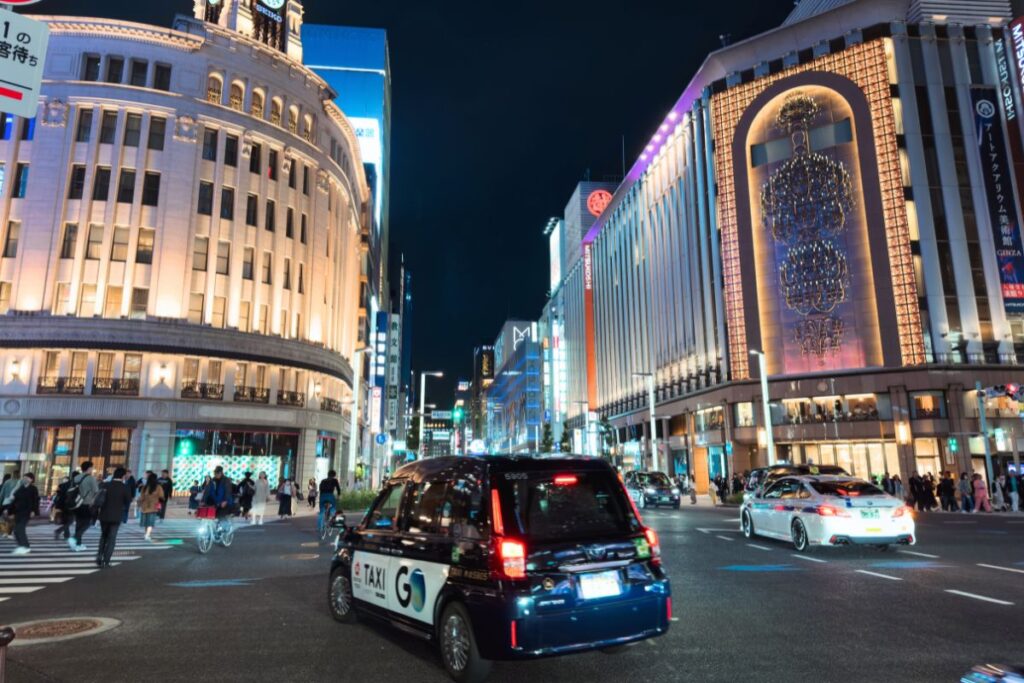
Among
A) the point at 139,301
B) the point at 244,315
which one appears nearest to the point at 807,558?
the point at 244,315

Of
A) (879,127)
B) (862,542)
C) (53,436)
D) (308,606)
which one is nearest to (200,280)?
(53,436)

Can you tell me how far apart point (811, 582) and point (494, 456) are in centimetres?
655

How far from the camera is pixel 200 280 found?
38.8 meters

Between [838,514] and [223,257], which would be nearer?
[838,514]

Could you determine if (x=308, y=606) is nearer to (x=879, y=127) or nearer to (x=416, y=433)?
(x=879, y=127)

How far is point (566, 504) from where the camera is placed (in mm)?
5816

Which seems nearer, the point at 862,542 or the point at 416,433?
the point at 862,542

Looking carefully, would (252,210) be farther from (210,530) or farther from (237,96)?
(210,530)

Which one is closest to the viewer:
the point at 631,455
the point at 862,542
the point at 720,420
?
the point at 862,542

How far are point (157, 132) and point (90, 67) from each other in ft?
17.4

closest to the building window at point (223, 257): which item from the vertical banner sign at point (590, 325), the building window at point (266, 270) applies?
the building window at point (266, 270)

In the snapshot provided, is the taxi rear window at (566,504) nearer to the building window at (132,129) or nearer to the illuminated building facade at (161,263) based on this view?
the illuminated building facade at (161,263)

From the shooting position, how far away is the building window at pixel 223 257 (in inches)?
1571

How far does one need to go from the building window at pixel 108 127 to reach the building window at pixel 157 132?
75.2 inches
